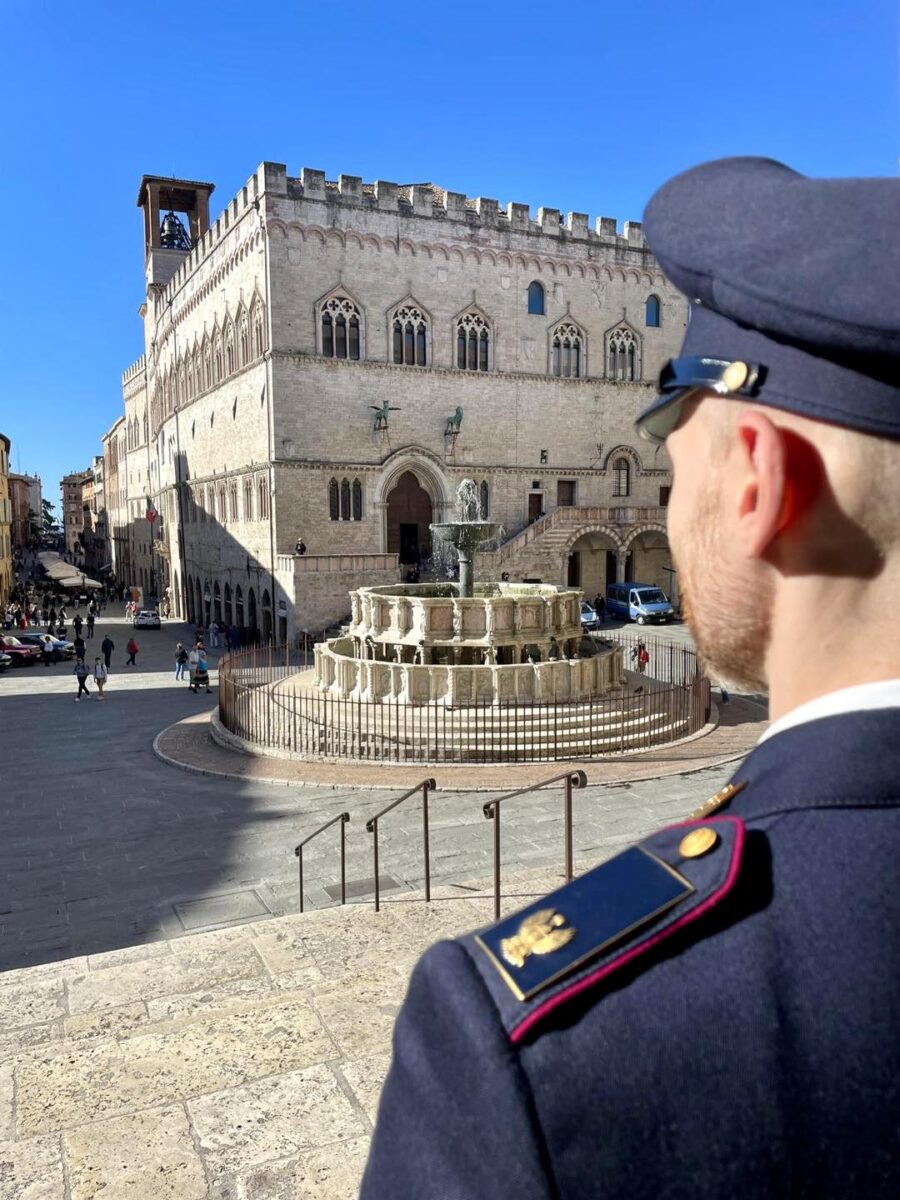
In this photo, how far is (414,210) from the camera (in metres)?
32.5

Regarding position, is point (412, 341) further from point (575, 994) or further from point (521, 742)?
point (575, 994)

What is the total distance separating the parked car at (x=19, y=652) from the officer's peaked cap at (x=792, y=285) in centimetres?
3173

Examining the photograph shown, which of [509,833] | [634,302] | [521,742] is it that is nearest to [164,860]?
[509,833]

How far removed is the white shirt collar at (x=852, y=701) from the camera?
108 centimetres

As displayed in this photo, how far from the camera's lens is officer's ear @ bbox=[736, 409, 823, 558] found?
1125 mm

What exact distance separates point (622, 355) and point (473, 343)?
7424 millimetres

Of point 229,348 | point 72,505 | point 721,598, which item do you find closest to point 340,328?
point 229,348

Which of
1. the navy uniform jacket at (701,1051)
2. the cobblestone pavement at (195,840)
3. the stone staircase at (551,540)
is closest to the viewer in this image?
the navy uniform jacket at (701,1051)

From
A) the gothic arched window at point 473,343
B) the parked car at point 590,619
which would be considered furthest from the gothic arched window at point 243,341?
the parked car at point 590,619

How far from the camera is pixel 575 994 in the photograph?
95 cm

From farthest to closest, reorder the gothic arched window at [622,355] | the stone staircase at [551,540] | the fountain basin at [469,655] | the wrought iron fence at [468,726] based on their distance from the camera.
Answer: the gothic arched window at [622,355], the stone staircase at [551,540], the fountain basin at [469,655], the wrought iron fence at [468,726]

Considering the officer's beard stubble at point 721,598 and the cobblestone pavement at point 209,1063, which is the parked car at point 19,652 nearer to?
the cobblestone pavement at point 209,1063

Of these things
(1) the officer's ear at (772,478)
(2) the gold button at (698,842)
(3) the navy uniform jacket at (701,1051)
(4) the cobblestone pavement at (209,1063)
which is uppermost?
(1) the officer's ear at (772,478)

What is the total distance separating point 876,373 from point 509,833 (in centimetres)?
996
